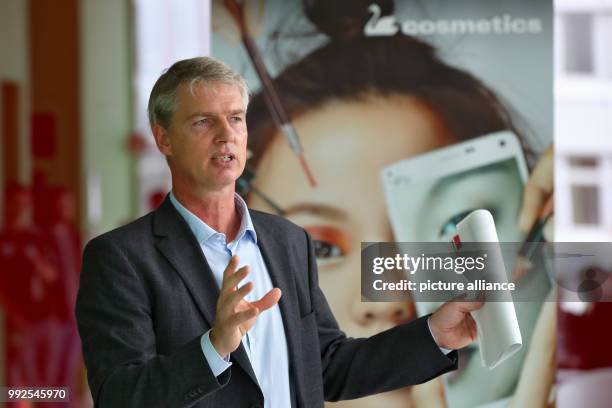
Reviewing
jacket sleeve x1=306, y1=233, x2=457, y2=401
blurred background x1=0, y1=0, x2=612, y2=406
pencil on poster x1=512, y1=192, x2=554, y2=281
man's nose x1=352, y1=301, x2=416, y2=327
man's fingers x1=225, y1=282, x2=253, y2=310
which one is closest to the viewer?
man's fingers x1=225, y1=282, x2=253, y2=310

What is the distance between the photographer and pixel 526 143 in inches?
66.3

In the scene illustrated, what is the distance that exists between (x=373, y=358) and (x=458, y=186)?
0.48m

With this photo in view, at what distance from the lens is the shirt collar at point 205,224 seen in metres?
1.19

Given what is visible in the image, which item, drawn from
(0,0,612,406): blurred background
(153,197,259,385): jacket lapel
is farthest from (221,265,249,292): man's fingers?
(0,0,612,406): blurred background

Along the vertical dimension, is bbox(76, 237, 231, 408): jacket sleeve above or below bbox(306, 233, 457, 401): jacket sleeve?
above

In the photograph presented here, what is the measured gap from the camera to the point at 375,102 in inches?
67.1

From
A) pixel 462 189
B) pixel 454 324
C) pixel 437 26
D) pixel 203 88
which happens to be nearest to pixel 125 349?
pixel 203 88

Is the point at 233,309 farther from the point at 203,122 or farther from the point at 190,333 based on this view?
the point at 203,122

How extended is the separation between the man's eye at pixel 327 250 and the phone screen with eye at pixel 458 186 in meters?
0.12

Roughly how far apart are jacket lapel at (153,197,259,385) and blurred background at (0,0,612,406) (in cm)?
91

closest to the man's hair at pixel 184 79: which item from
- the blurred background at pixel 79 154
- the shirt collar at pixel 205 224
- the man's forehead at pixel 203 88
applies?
the man's forehead at pixel 203 88

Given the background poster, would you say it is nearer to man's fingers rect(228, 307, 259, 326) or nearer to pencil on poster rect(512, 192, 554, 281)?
pencil on poster rect(512, 192, 554, 281)

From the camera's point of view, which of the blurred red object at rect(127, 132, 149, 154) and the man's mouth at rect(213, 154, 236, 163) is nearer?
the man's mouth at rect(213, 154, 236, 163)

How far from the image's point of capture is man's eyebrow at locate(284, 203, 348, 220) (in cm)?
171
